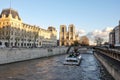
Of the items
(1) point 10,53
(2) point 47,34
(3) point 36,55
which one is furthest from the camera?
(2) point 47,34

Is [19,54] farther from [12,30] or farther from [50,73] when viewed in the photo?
[12,30]

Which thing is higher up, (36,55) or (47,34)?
(47,34)

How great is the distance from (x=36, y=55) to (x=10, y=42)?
29.7m

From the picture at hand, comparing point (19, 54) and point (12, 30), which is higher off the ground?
point (12, 30)

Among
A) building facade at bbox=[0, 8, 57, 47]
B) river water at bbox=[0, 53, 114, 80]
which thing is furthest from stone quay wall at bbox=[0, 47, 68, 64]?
building facade at bbox=[0, 8, 57, 47]

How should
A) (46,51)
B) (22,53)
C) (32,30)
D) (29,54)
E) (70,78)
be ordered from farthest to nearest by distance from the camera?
(32,30)
(46,51)
(29,54)
(22,53)
(70,78)

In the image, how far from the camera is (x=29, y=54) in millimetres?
80625

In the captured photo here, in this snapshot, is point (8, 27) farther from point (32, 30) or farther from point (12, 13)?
point (32, 30)

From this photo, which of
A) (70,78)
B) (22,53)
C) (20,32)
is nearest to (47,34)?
(20,32)

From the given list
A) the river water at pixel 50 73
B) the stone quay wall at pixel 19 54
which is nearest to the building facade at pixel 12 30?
the stone quay wall at pixel 19 54

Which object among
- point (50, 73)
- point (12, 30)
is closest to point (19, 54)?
point (50, 73)

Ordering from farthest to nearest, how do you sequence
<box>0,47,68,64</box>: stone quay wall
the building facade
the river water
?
1. the building facade
2. <box>0,47,68,64</box>: stone quay wall
3. the river water

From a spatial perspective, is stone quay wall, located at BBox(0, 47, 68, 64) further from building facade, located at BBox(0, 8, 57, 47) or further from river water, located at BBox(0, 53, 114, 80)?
building facade, located at BBox(0, 8, 57, 47)

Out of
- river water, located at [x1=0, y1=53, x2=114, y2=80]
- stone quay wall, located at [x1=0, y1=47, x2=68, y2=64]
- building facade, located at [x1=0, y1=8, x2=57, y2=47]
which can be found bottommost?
river water, located at [x1=0, y1=53, x2=114, y2=80]
